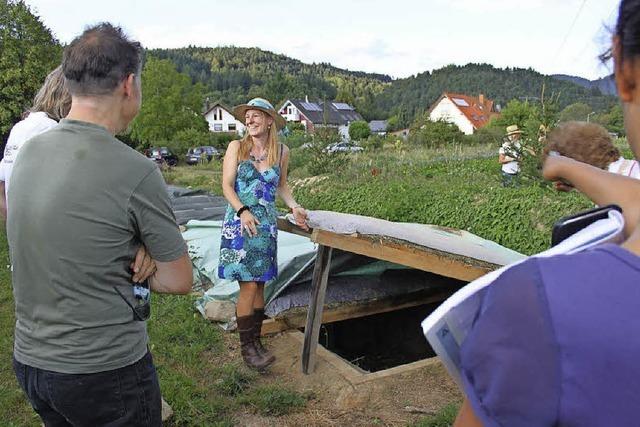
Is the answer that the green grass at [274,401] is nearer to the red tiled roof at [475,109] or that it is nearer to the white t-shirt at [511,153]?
the white t-shirt at [511,153]

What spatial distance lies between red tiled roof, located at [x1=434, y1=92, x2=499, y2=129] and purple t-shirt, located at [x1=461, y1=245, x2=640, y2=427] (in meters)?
80.8

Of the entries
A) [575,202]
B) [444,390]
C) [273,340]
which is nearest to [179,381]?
[273,340]

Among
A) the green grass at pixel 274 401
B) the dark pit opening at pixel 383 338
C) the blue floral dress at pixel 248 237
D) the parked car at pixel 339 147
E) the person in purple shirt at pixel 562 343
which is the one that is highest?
the person in purple shirt at pixel 562 343

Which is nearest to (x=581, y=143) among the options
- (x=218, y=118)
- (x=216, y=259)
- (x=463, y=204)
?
(x=216, y=259)

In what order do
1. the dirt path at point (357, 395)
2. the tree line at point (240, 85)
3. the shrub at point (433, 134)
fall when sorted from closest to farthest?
the dirt path at point (357, 395), the tree line at point (240, 85), the shrub at point (433, 134)

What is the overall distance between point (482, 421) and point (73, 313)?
142 cm

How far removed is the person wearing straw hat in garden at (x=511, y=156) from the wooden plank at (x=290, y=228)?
6.37 metres

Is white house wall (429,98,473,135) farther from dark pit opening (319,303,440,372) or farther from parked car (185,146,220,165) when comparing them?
dark pit opening (319,303,440,372)

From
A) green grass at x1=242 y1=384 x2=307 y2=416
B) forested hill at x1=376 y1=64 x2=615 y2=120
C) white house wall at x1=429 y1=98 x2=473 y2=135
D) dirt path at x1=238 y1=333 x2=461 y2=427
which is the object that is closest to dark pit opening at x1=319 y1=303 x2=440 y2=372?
dirt path at x1=238 y1=333 x2=461 y2=427

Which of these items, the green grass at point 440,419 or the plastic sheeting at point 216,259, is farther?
the plastic sheeting at point 216,259

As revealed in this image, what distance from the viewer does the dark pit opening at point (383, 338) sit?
5883mm

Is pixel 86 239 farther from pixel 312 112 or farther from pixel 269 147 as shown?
pixel 312 112

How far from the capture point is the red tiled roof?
8001cm

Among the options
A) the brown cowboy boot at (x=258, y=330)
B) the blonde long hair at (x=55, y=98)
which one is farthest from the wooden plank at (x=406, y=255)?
the blonde long hair at (x=55, y=98)
